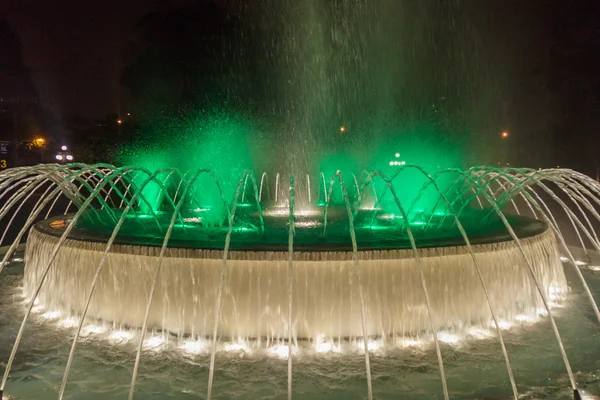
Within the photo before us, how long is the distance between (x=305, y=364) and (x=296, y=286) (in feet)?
3.33

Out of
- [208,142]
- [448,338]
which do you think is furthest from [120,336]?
[208,142]

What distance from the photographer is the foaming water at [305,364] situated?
516cm

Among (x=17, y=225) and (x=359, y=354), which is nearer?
→ (x=359, y=354)

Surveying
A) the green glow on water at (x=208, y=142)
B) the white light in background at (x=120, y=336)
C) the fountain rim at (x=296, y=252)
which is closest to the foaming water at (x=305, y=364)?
the white light in background at (x=120, y=336)

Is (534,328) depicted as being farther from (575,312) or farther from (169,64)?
(169,64)

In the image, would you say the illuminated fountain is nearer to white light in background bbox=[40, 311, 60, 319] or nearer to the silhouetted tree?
white light in background bbox=[40, 311, 60, 319]

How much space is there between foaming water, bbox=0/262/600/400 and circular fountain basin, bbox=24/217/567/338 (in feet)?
0.66

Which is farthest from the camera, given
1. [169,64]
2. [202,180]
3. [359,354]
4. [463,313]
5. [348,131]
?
[348,131]

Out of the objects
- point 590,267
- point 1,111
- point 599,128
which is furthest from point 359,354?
point 1,111

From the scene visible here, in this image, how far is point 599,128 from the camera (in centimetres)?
4228

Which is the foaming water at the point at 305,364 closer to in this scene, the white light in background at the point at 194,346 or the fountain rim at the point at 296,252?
the white light in background at the point at 194,346

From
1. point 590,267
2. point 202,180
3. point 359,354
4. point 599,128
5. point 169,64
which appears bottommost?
point 359,354

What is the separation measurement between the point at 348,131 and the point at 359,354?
2934cm

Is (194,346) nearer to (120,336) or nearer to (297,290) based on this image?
(120,336)
